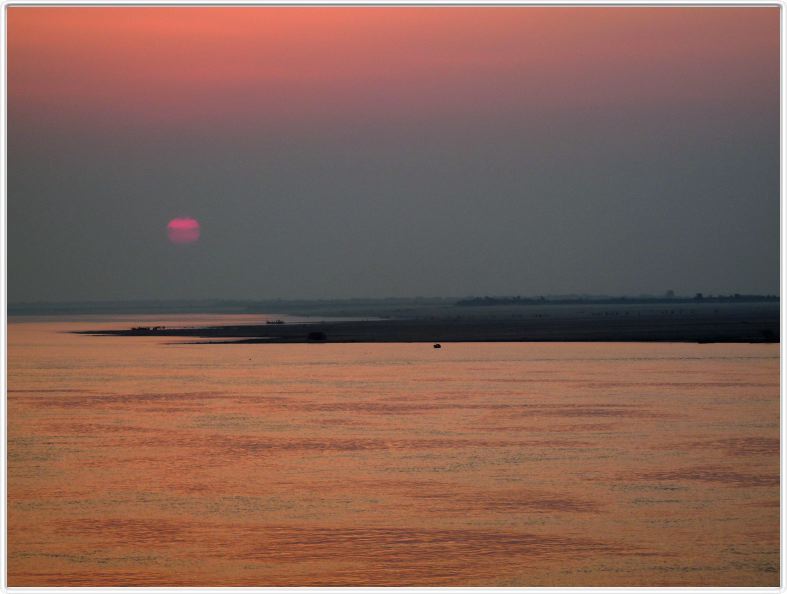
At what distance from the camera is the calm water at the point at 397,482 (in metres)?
19.5

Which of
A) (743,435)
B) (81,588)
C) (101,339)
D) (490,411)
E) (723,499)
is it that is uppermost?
(101,339)

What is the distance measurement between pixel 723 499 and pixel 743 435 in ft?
27.3

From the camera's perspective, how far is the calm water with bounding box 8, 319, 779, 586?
1953cm

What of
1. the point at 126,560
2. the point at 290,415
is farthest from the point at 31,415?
the point at 126,560

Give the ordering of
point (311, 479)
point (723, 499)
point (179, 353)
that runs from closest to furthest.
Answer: point (723, 499)
point (311, 479)
point (179, 353)

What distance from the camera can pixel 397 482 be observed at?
1006 inches

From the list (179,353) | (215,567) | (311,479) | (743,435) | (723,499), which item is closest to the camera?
(215,567)

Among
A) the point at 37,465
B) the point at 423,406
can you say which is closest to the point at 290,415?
the point at 423,406

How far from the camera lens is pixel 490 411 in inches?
1481

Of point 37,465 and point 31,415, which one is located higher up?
point 31,415

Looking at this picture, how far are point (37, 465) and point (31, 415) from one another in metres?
9.47

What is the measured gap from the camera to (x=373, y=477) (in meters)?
26.2

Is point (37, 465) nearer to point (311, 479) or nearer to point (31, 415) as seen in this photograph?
point (311, 479)

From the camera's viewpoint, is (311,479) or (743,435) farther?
(743,435)
